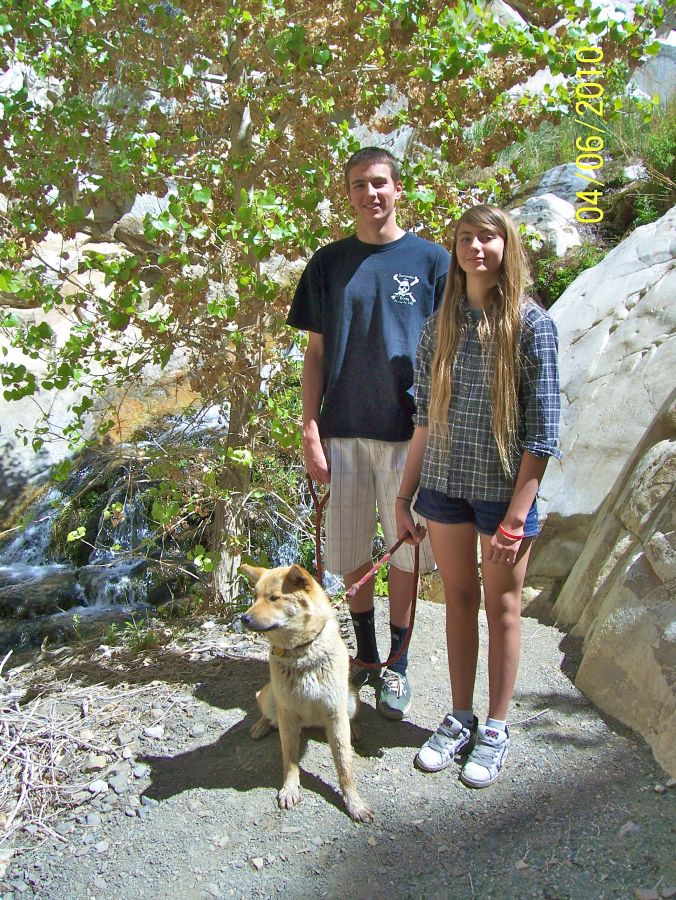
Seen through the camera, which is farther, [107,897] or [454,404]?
[454,404]

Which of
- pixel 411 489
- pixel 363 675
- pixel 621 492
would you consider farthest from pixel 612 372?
pixel 363 675

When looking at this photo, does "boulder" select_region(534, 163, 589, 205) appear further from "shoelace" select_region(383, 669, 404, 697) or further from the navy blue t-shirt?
"shoelace" select_region(383, 669, 404, 697)

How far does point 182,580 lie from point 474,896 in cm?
461

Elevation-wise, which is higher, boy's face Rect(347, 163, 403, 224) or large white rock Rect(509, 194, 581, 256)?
large white rock Rect(509, 194, 581, 256)

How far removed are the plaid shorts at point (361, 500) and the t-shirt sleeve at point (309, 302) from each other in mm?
603

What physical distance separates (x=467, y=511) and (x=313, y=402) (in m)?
1.03

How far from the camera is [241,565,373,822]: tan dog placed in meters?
2.93

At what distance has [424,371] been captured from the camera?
307 centimetres

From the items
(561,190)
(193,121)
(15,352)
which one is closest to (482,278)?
(193,121)

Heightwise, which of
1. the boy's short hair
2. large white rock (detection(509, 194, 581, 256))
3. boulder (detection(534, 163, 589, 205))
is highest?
boulder (detection(534, 163, 589, 205))

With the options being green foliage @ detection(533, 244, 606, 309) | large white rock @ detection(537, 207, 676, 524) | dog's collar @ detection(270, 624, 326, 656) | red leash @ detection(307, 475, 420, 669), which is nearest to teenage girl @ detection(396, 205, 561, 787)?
red leash @ detection(307, 475, 420, 669)

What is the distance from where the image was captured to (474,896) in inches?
96.5

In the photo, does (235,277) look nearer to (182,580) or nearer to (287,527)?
(287,527)

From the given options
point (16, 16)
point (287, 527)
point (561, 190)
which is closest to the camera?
point (16, 16)
